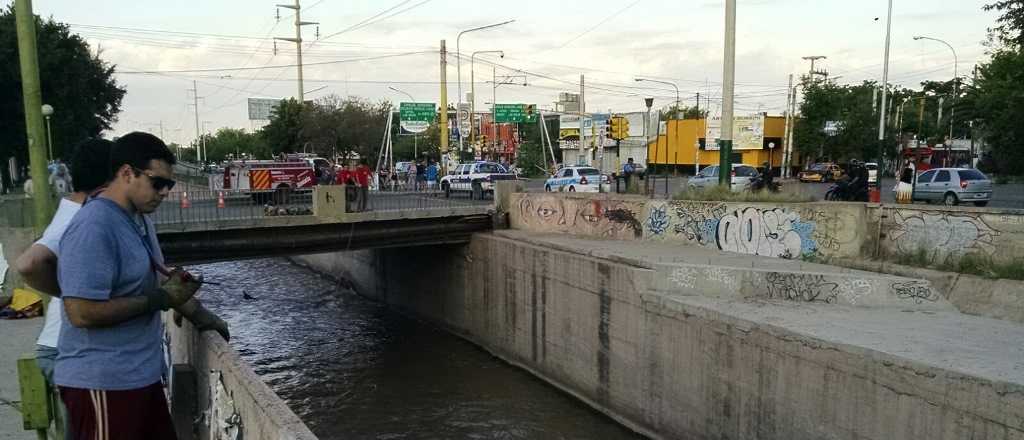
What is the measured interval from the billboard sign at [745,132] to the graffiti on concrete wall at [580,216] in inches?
1610

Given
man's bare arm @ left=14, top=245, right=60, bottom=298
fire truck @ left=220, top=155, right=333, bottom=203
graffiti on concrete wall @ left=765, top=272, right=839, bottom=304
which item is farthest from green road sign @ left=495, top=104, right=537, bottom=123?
man's bare arm @ left=14, top=245, right=60, bottom=298

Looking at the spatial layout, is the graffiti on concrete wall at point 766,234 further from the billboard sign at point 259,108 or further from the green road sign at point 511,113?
the billboard sign at point 259,108

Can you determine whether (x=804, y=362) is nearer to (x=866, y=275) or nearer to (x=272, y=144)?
(x=866, y=275)

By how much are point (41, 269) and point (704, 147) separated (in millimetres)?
60328

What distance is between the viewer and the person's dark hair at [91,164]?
389 cm

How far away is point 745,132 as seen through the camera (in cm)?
5856

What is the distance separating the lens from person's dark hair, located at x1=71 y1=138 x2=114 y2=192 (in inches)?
153

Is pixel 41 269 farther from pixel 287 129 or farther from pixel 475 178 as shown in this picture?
pixel 287 129

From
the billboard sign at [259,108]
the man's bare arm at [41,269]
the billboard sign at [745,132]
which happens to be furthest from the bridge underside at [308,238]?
the billboard sign at [259,108]

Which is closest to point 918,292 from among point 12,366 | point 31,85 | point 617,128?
point 31,85

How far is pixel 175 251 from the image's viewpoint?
17.0 metres

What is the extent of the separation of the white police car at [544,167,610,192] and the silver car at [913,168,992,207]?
1257 centimetres

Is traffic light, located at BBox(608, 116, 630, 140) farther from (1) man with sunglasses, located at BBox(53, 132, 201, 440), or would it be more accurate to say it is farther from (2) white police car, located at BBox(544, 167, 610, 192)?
(1) man with sunglasses, located at BBox(53, 132, 201, 440)

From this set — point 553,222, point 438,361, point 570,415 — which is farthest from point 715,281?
point 438,361
